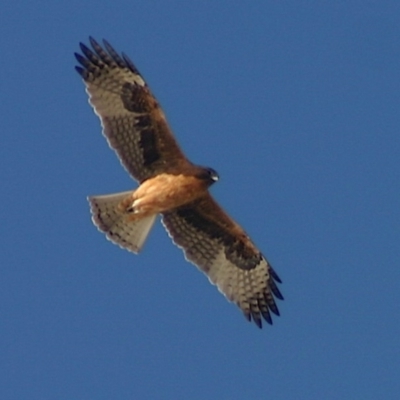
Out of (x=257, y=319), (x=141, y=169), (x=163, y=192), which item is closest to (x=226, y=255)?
(x=257, y=319)

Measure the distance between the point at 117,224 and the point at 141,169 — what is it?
2.37 feet

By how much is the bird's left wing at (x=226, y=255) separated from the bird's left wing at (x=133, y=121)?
30.4 inches

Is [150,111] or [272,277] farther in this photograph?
[272,277]

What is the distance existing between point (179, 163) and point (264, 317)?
2322 millimetres

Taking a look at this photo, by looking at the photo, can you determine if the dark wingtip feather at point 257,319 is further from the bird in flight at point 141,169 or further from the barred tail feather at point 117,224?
the barred tail feather at point 117,224

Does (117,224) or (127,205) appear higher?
(127,205)

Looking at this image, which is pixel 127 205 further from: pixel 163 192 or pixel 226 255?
pixel 226 255

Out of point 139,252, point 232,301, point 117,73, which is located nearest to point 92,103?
point 117,73

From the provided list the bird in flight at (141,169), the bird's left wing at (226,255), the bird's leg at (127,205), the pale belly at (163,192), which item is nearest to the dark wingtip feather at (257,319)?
Result: the bird's left wing at (226,255)

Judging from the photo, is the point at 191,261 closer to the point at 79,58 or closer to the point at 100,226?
the point at 100,226

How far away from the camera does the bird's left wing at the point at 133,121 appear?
53.7 ft

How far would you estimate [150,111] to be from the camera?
16375mm

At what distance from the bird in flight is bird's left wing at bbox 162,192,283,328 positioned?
12mm

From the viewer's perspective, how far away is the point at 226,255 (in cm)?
1723
